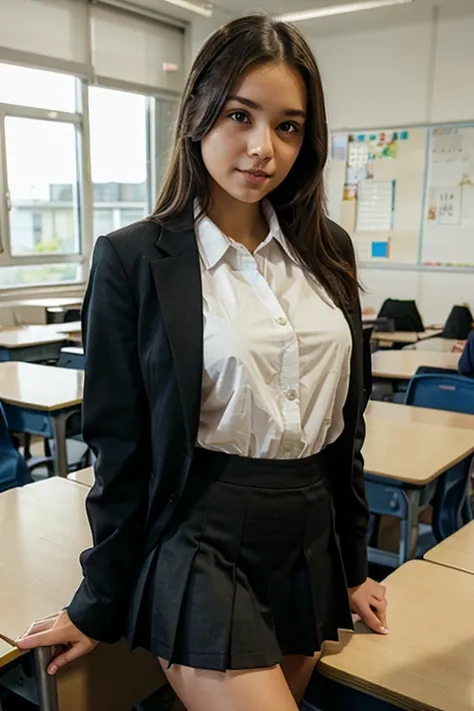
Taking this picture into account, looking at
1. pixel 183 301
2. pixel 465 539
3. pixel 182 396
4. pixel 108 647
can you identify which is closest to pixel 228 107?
pixel 183 301

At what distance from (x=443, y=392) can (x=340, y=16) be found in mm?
4624

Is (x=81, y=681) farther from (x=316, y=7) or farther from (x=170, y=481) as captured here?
(x=316, y=7)

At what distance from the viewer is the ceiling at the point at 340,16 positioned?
5965mm

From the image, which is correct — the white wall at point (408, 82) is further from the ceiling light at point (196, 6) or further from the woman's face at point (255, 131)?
the woman's face at point (255, 131)

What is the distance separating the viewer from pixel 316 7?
6023 millimetres

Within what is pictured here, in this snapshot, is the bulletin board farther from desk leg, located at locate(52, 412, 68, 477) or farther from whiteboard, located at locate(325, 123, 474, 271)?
desk leg, located at locate(52, 412, 68, 477)

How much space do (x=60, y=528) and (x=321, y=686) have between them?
713 mm

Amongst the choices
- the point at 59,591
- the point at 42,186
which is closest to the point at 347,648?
the point at 59,591

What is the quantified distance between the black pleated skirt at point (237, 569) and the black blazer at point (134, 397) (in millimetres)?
42

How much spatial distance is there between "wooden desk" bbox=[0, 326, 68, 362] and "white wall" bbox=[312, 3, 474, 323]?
3.41 metres

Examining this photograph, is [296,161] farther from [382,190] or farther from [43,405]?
[382,190]

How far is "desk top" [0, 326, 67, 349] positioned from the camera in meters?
4.22

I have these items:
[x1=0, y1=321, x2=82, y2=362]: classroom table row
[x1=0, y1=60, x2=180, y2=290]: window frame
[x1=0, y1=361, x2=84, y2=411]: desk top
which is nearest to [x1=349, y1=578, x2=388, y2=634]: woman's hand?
[x1=0, y1=361, x2=84, y2=411]: desk top

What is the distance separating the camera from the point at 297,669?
117 centimetres
